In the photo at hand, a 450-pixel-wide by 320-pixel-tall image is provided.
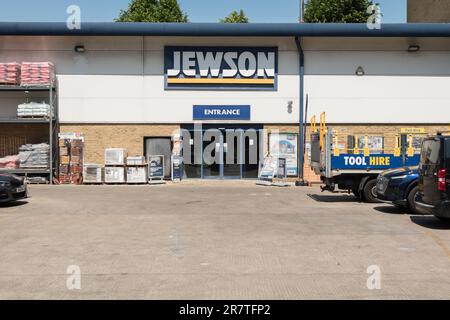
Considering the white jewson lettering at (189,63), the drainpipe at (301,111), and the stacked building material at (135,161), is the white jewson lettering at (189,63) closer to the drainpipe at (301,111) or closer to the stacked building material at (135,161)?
the stacked building material at (135,161)

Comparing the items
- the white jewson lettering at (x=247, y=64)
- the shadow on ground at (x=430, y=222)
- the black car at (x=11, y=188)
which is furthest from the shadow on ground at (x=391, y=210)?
the white jewson lettering at (x=247, y=64)

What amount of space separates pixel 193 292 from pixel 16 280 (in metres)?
2.51

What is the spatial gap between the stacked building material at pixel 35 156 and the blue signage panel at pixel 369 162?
14279mm

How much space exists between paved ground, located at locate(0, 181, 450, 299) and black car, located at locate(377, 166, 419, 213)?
0.38 meters

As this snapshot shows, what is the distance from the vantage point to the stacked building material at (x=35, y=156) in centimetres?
2492

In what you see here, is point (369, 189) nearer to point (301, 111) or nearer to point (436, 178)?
point (436, 178)

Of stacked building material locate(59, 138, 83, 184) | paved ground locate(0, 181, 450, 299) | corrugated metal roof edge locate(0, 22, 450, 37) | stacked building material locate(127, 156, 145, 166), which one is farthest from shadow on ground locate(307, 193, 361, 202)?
stacked building material locate(59, 138, 83, 184)

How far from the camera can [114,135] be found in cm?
2600

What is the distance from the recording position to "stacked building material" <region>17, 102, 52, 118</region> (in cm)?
2464

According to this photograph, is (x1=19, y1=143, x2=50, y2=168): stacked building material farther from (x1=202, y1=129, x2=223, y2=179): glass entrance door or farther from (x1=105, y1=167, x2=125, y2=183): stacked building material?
(x1=202, y1=129, x2=223, y2=179): glass entrance door
